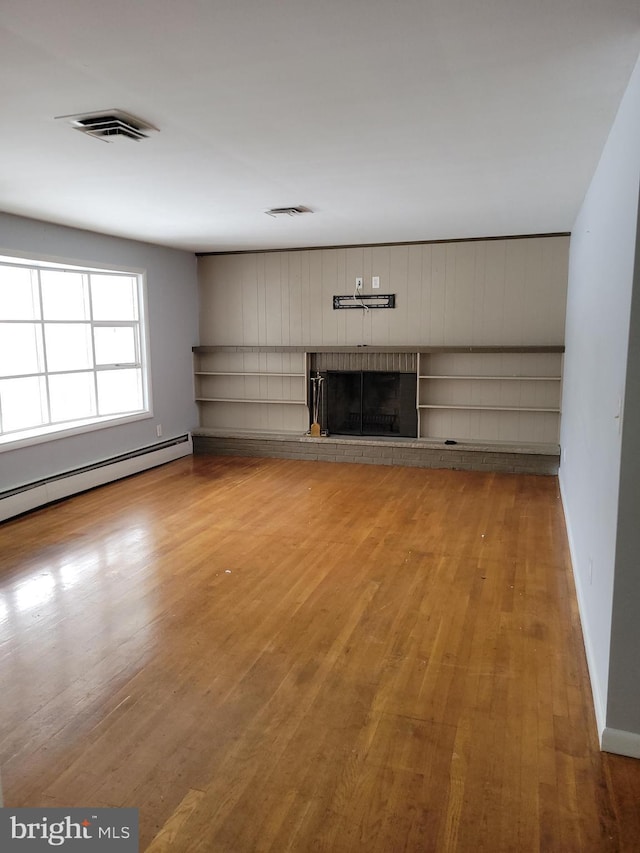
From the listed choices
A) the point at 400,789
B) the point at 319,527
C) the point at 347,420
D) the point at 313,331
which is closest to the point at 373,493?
the point at 319,527

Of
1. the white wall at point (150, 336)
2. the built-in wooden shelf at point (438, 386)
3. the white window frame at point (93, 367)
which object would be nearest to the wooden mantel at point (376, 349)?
the built-in wooden shelf at point (438, 386)

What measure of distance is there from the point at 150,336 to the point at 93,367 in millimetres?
959

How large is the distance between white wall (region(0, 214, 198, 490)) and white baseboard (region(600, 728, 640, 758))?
4.73m

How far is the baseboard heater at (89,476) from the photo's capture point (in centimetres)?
518

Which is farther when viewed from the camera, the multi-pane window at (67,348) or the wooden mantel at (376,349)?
the wooden mantel at (376,349)

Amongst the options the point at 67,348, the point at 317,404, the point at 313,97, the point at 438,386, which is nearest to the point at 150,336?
the point at 67,348

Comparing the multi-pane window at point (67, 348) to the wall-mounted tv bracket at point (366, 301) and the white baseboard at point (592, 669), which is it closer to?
the wall-mounted tv bracket at point (366, 301)

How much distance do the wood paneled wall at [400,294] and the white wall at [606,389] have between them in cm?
291

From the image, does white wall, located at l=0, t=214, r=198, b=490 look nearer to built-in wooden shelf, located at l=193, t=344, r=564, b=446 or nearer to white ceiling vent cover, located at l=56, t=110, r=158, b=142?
built-in wooden shelf, located at l=193, t=344, r=564, b=446

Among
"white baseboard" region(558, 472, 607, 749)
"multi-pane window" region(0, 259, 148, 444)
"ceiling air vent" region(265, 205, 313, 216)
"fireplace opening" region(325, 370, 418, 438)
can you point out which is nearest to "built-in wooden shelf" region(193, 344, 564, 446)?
"fireplace opening" region(325, 370, 418, 438)

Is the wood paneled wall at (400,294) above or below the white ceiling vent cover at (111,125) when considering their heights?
Answer: below

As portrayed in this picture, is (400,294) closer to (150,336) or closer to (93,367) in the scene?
(150,336)

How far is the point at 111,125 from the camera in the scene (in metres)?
2.89

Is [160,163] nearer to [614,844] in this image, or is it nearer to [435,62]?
[435,62]
